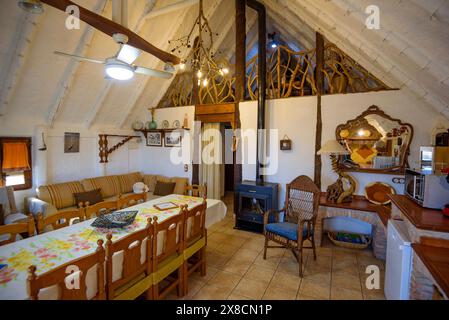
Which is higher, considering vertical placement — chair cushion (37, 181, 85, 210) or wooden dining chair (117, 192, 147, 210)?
wooden dining chair (117, 192, 147, 210)

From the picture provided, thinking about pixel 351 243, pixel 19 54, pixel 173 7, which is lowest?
pixel 351 243

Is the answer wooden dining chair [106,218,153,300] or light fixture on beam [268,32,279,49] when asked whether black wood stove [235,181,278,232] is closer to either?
wooden dining chair [106,218,153,300]

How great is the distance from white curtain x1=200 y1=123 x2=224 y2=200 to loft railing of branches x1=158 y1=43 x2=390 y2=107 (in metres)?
0.67

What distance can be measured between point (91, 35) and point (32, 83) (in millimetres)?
1187

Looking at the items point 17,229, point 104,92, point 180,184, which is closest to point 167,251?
point 17,229

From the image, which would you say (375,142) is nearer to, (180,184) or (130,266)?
(130,266)

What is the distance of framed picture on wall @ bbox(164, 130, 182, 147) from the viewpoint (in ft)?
17.0

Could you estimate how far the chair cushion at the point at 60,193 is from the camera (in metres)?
3.79

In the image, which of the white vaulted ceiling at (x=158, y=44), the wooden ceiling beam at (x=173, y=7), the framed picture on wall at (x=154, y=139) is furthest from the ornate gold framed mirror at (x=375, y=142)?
the framed picture on wall at (x=154, y=139)

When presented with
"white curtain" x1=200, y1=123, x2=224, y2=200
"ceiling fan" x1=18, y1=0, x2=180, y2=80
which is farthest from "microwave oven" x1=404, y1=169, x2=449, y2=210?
"white curtain" x1=200, y1=123, x2=224, y2=200

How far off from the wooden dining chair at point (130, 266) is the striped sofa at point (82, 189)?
1.87m

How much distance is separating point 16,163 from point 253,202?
13.2 ft

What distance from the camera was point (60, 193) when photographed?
156 inches
